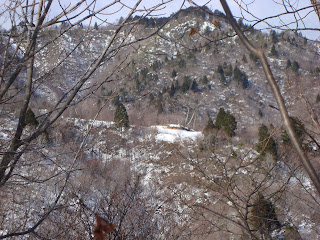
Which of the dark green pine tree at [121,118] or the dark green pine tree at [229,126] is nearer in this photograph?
the dark green pine tree at [121,118]

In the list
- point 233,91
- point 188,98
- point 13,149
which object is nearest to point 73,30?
point 13,149

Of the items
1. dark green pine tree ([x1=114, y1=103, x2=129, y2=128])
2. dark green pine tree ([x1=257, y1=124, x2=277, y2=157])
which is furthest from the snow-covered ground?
dark green pine tree ([x1=257, y1=124, x2=277, y2=157])

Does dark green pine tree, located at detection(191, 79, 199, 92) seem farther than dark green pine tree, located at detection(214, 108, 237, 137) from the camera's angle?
Yes

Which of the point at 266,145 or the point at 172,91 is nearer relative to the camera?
the point at 266,145

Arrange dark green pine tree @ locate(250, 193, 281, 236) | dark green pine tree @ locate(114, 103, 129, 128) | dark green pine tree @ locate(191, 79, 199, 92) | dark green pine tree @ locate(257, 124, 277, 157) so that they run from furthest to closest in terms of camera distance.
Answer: dark green pine tree @ locate(191, 79, 199, 92)
dark green pine tree @ locate(250, 193, 281, 236)
dark green pine tree @ locate(257, 124, 277, 157)
dark green pine tree @ locate(114, 103, 129, 128)

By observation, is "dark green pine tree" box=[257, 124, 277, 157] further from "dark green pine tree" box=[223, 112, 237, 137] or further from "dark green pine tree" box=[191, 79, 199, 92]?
"dark green pine tree" box=[191, 79, 199, 92]

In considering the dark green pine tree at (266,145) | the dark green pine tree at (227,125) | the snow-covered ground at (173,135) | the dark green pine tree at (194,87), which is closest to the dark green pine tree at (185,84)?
the dark green pine tree at (194,87)

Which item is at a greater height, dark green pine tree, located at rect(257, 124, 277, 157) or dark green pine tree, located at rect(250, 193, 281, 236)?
dark green pine tree, located at rect(257, 124, 277, 157)

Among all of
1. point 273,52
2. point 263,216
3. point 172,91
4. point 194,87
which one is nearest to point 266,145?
point 263,216

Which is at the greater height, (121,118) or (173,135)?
(173,135)

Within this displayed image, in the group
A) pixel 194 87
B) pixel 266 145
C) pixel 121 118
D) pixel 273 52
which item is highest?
pixel 273 52

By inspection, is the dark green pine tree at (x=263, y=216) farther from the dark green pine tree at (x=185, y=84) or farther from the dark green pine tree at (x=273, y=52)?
the dark green pine tree at (x=273, y=52)

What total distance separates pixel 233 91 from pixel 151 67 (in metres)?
14.7

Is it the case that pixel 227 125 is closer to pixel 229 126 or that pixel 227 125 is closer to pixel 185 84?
pixel 229 126
